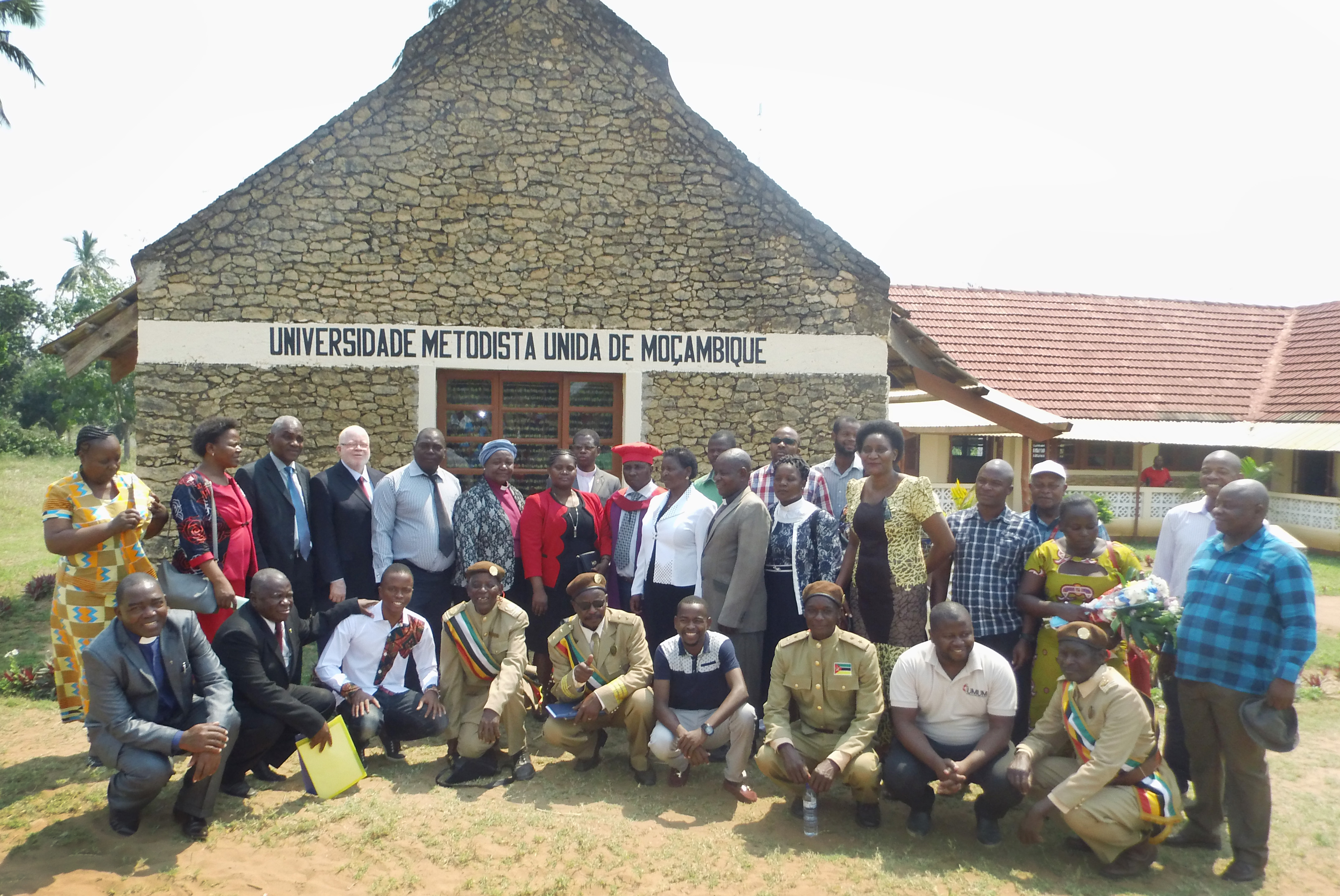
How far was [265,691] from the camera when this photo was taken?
4727 mm

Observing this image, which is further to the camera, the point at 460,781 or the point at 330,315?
the point at 330,315

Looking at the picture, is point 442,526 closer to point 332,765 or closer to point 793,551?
point 332,765

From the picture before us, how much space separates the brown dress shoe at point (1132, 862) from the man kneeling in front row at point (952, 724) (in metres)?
0.44

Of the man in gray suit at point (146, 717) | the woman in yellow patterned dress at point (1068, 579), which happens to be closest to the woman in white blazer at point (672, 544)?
the woman in yellow patterned dress at point (1068, 579)

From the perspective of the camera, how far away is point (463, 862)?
4.11 metres

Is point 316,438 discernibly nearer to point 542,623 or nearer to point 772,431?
point 542,623

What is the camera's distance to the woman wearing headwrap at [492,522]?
18.9 ft

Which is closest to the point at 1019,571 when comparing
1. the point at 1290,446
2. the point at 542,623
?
the point at 542,623

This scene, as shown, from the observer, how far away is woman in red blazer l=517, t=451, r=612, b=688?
5.86m

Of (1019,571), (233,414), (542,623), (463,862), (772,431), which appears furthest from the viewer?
(772,431)

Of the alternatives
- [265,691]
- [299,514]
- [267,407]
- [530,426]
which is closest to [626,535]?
[299,514]

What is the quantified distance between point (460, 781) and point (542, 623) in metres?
1.25

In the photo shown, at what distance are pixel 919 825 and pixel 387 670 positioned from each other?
2964 mm

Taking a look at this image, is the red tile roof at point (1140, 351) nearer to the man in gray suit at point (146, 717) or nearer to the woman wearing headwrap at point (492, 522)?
the woman wearing headwrap at point (492, 522)
